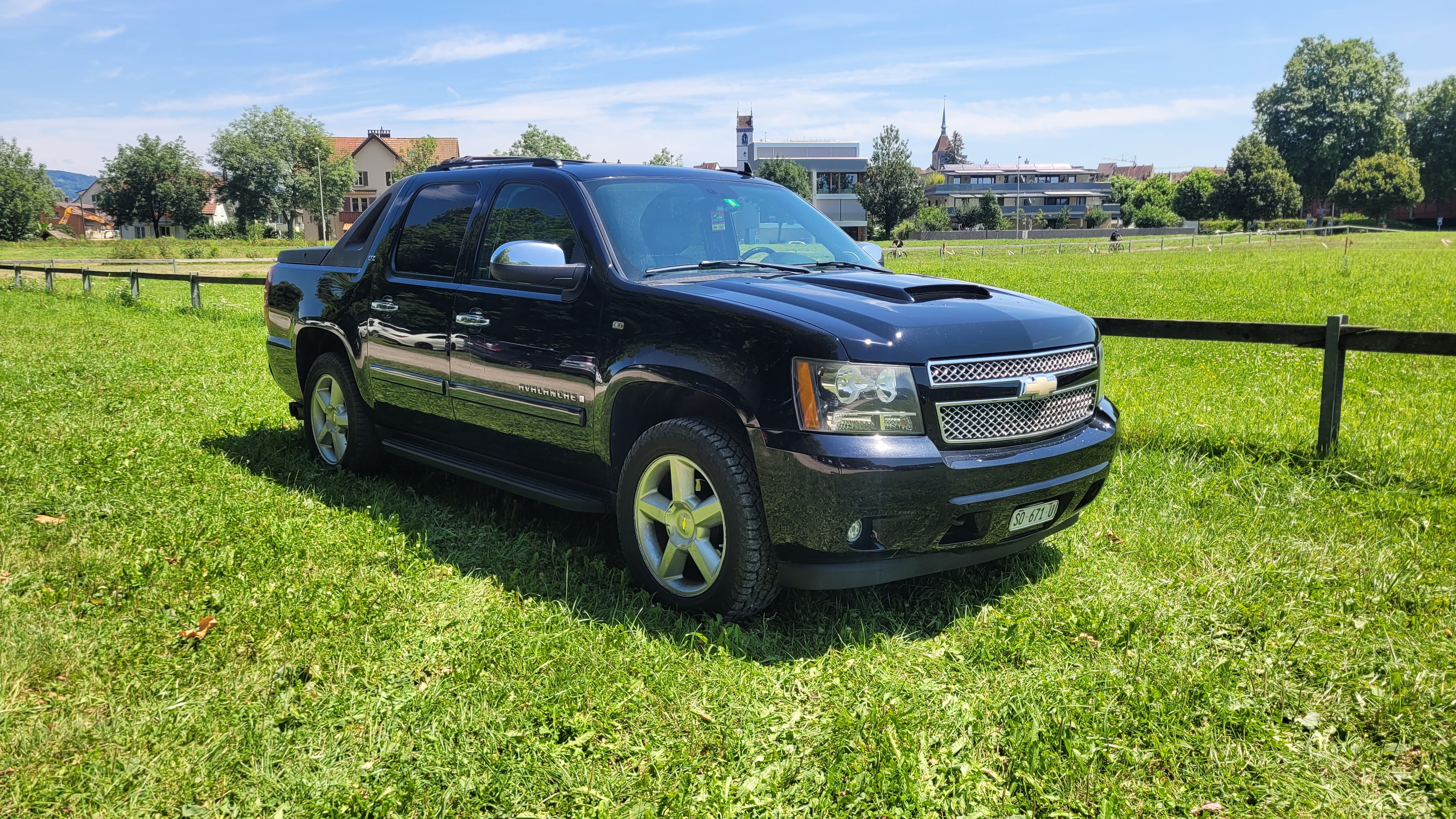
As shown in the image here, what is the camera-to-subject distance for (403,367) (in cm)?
554

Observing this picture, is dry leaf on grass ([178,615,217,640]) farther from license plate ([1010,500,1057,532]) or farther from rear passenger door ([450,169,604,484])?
license plate ([1010,500,1057,532])

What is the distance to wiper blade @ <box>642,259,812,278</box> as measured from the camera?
4.42 m

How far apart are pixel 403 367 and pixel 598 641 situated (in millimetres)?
2402

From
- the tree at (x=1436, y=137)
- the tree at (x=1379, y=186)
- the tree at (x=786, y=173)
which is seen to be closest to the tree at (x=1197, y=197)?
the tree at (x=1379, y=186)

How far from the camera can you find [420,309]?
17.6 ft

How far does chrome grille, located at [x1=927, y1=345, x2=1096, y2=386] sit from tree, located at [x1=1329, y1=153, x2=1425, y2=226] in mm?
Result: 103803

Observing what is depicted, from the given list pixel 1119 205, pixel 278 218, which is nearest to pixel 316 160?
pixel 278 218

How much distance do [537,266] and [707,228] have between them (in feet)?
2.98

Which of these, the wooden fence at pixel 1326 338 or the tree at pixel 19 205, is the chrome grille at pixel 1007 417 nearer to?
the wooden fence at pixel 1326 338

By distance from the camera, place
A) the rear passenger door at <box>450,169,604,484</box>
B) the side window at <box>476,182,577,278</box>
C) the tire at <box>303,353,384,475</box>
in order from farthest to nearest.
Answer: the tire at <box>303,353,384,475</box>, the side window at <box>476,182,577,278</box>, the rear passenger door at <box>450,169,604,484</box>

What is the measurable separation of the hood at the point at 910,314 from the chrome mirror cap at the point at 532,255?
61cm

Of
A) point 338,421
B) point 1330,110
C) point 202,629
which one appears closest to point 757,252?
point 202,629

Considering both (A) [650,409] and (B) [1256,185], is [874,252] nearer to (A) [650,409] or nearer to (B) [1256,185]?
(A) [650,409]

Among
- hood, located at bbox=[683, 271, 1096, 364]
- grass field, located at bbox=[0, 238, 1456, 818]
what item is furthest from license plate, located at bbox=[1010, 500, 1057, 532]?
hood, located at bbox=[683, 271, 1096, 364]
